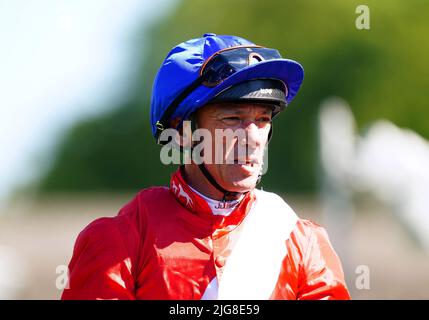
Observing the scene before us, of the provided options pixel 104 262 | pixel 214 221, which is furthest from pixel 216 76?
pixel 104 262

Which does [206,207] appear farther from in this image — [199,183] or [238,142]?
[238,142]

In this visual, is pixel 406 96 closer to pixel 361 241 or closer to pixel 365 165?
pixel 361 241

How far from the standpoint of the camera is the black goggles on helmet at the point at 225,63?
13.1ft

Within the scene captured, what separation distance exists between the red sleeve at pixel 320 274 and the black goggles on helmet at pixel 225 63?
2.93 ft

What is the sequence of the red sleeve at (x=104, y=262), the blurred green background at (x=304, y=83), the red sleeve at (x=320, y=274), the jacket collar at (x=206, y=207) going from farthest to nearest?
the blurred green background at (x=304, y=83) < the jacket collar at (x=206, y=207) < the red sleeve at (x=320, y=274) < the red sleeve at (x=104, y=262)

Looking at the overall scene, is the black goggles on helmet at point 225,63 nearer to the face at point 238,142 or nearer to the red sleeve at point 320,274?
the face at point 238,142

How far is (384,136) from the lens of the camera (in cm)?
918

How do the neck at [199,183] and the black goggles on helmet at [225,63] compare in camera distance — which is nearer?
the black goggles on helmet at [225,63]

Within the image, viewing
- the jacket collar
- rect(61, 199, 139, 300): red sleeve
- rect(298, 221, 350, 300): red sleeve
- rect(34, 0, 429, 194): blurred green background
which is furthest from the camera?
rect(34, 0, 429, 194): blurred green background

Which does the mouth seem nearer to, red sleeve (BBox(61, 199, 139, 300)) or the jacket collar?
the jacket collar

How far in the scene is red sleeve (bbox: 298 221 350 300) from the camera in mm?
3977

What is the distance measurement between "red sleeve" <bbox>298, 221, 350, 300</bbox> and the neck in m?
0.46

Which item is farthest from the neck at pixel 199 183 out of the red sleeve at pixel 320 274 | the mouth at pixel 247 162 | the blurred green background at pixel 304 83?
the blurred green background at pixel 304 83

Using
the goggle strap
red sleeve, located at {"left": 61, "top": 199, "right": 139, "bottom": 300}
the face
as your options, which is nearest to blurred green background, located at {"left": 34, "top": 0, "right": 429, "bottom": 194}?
the goggle strap
